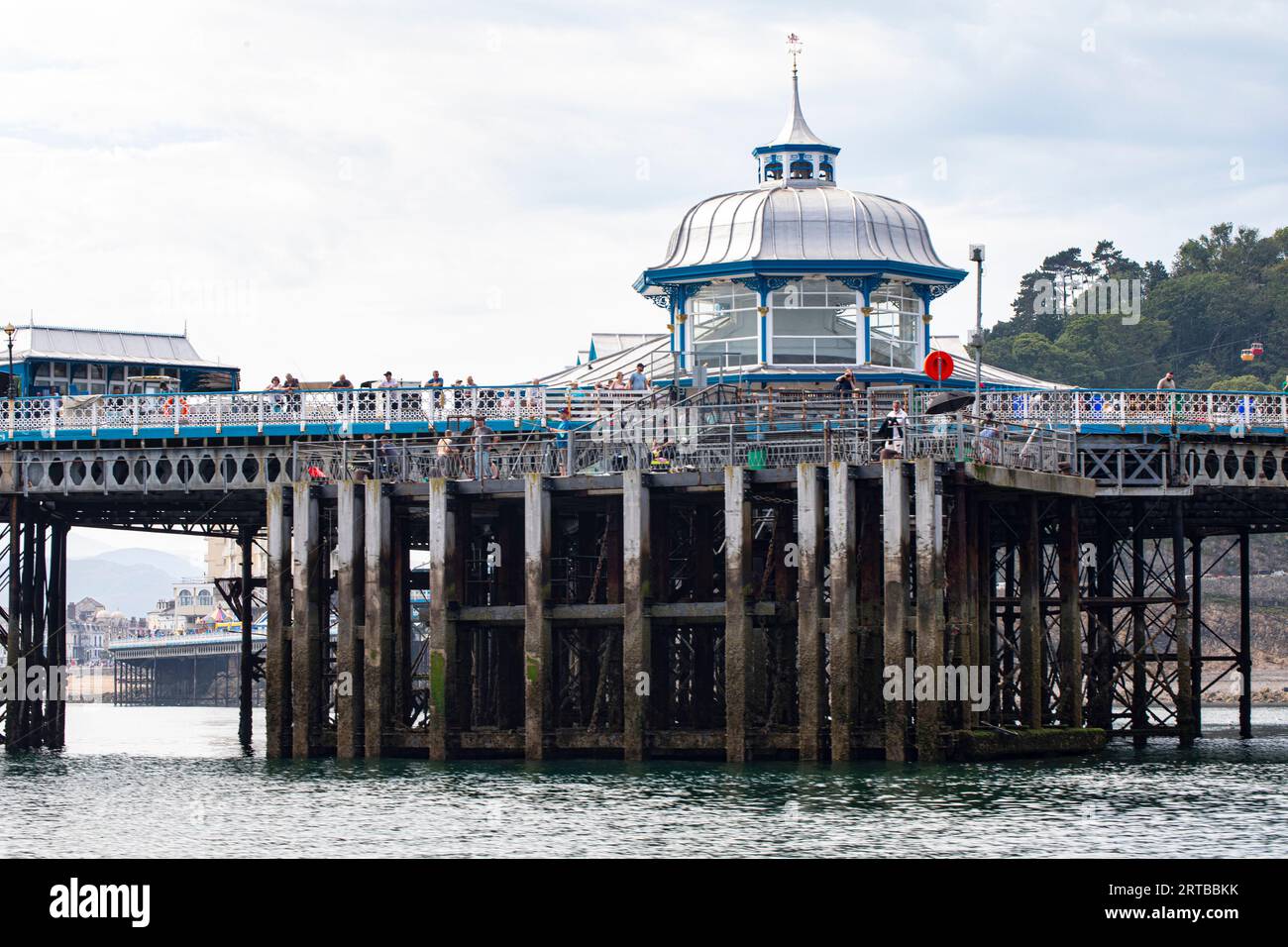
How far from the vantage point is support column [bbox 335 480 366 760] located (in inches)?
2594

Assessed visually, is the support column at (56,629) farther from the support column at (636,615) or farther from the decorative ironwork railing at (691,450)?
the support column at (636,615)

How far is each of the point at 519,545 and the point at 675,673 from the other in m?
8.48

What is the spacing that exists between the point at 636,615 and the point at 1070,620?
42.2 ft

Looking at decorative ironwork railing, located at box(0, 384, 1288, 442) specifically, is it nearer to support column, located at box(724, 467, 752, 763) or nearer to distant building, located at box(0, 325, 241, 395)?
support column, located at box(724, 467, 752, 763)

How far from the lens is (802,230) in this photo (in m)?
76.8

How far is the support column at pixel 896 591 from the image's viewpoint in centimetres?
5994

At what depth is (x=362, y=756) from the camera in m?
65.9

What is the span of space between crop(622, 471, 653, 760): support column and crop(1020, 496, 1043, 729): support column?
1010 centimetres

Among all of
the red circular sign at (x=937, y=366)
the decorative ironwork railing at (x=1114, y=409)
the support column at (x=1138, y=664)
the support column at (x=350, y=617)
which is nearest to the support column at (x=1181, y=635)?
the support column at (x=1138, y=664)

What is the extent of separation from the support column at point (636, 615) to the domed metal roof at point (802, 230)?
14692 mm

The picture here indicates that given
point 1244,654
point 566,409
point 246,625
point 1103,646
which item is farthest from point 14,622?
point 1244,654

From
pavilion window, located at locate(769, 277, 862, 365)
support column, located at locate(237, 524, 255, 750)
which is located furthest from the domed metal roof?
support column, located at locate(237, 524, 255, 750)
